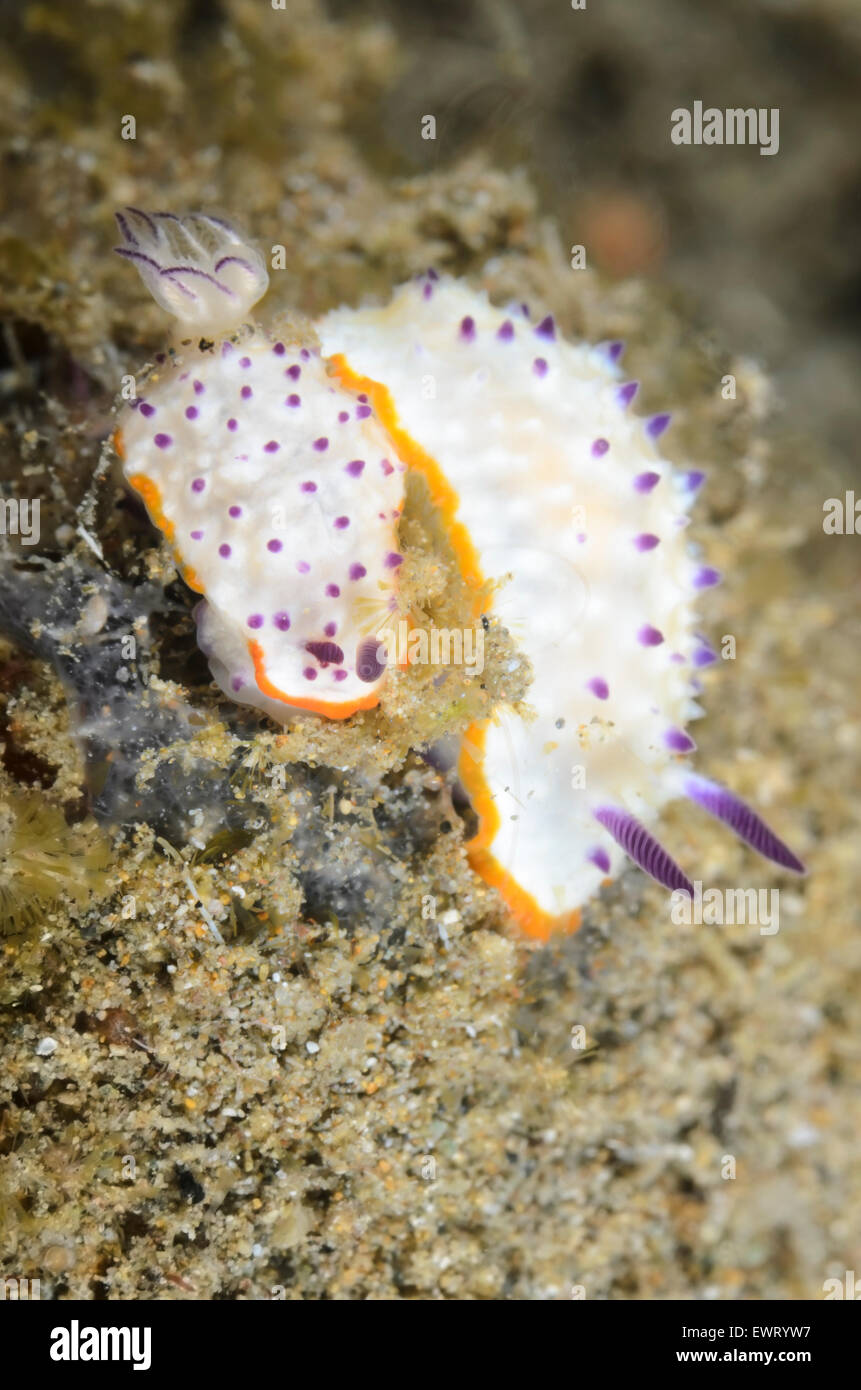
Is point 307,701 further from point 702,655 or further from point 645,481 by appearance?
Answer: point 702,655

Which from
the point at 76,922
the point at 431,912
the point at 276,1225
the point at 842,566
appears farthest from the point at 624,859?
the point at 842,566

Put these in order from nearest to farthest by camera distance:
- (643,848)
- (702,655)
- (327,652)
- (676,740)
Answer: (327,652) → (643,848) → (676,740) → (702,655)

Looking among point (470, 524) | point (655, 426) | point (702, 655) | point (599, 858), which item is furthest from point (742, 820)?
point (655, 426)

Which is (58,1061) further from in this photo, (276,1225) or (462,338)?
(462,338)

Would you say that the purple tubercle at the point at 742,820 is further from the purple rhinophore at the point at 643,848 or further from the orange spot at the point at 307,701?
the orange spot at the point at 307,701

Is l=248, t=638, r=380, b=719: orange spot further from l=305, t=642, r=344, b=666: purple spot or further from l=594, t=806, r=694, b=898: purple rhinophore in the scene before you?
l=594, t=806, r=694, b=898: purple rhinophore

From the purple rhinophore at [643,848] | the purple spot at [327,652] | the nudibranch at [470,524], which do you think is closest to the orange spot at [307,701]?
the nudibranch at [470,524]

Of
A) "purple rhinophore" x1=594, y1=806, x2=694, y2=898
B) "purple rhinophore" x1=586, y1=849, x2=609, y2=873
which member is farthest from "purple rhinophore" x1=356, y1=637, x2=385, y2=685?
"purple rhinophore" x1=586, y1=849, x2=609, y2=873
